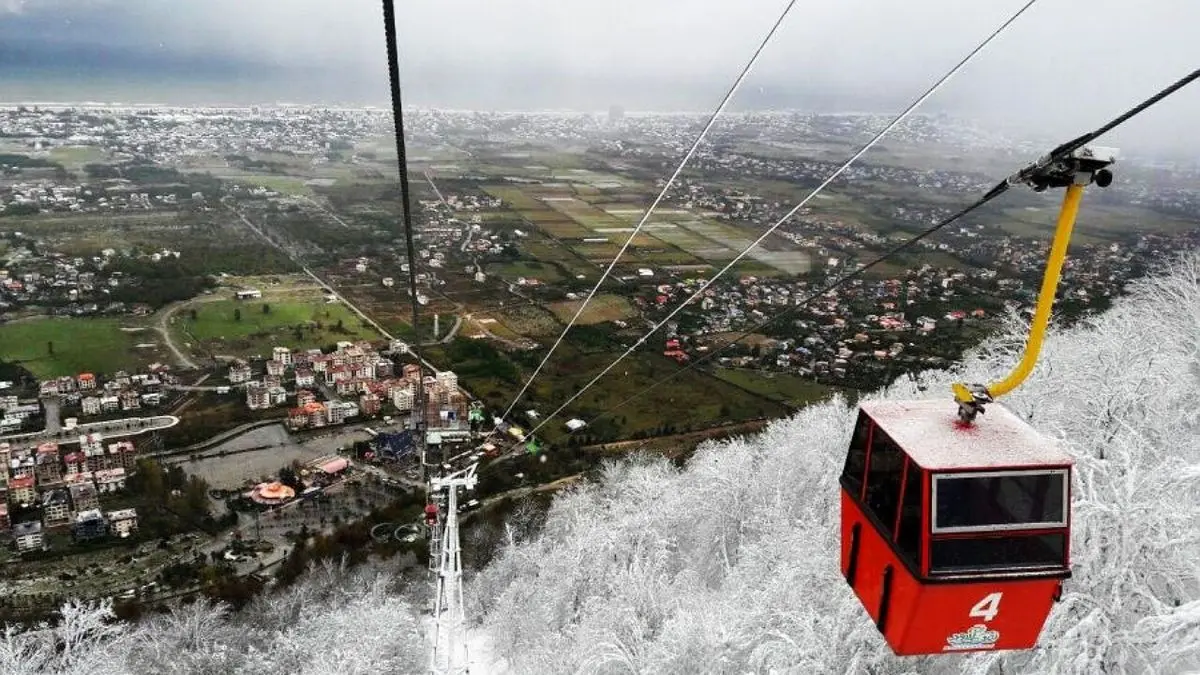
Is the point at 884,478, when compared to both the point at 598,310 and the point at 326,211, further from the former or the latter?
the point at 326,211

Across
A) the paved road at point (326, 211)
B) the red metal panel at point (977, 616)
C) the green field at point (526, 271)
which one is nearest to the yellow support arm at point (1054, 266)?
the red metal panel at point (977, 616)

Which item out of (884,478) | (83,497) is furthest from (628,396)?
(884,478)

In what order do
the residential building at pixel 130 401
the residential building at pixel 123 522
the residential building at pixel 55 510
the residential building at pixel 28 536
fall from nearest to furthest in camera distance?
the residential building at pixel 28 536, the residential building at pixel 123 522, the residential building at pixel 55 510, the residential building at pixel 130 401

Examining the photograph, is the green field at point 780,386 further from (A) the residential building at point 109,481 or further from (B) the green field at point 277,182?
(B) the green field at point 277,182

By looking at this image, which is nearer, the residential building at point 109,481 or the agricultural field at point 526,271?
the residential building at point 109,481

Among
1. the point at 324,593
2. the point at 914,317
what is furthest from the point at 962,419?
the point at 914,317

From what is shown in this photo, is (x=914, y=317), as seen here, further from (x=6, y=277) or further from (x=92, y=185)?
(x=92, y=185)

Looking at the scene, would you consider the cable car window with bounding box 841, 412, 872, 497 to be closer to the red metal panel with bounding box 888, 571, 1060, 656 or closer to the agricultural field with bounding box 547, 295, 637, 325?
the red metal panel with bounding box 888, 571, 1060, 656
